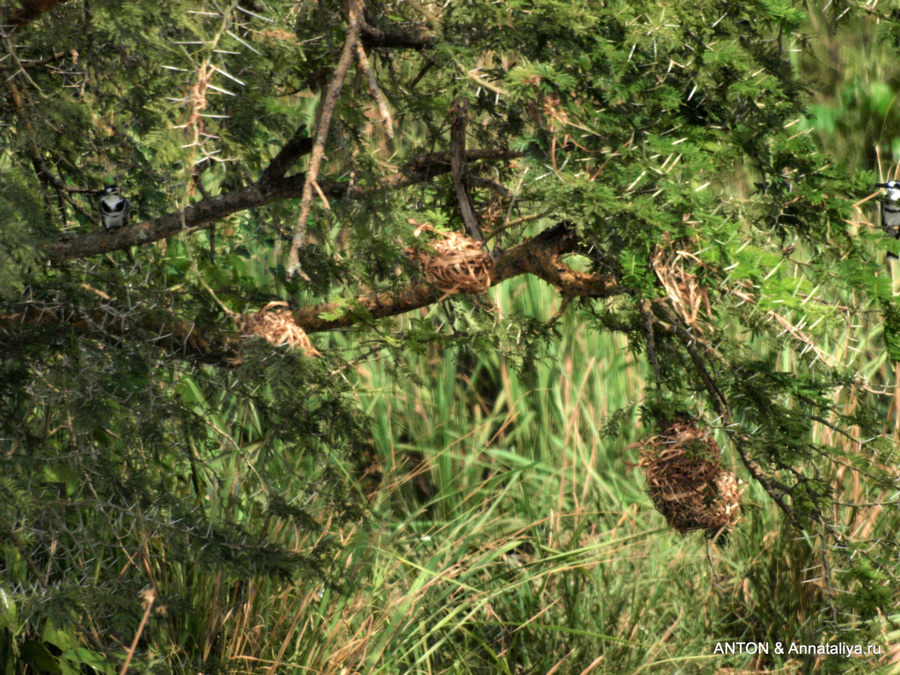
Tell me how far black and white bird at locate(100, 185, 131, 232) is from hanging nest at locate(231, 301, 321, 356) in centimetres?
65

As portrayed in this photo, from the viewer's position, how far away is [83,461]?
1660 millimetres

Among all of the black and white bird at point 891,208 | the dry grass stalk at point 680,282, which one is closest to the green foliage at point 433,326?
the dry grass stalk at point 680,282

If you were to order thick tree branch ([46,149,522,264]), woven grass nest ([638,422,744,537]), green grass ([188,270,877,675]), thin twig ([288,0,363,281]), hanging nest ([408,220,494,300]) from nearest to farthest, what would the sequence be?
thin twig ([288,0,363,281]) → hanging nest ([408,220,494,300]) → woven grass nest ([638,422,744,537]) → thick tree branch ([46,149,522,264]) → green grass ([188,270,877,675])

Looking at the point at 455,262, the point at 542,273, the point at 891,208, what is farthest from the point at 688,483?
the point at 891,208

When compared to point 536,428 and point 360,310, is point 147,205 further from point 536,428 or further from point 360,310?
point 536,428

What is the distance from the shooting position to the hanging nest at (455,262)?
129cm

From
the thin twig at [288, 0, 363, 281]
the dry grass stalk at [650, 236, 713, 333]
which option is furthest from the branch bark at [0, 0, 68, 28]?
the dry grass stalk at [650, 236, 713, 333]

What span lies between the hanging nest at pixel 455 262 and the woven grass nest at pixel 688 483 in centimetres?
40

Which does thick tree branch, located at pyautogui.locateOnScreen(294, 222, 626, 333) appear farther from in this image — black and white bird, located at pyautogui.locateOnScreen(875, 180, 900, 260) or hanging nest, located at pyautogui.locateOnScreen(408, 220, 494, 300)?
black and white bird, located at pyautogui.locateOnScreen(875, 180, 900, 260)

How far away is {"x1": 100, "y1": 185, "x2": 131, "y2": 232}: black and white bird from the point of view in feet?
6.08

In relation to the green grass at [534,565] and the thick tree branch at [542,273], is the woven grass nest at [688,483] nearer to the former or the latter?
the thick tree branch at [542,273]

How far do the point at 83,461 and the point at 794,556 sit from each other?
2.00 m

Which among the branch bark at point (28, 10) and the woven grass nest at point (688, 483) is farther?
the woven grass nest at point (688, 483)

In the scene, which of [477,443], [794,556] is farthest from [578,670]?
[477,443]
